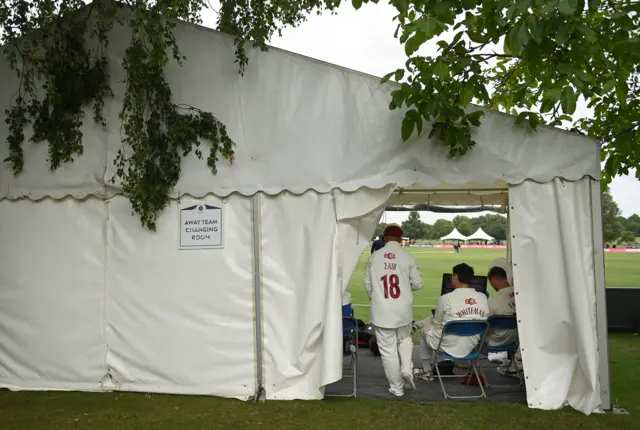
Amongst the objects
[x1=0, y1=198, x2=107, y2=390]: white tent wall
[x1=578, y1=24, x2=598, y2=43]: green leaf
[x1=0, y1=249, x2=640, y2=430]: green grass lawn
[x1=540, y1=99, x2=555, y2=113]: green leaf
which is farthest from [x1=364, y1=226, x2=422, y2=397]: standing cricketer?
[x1=0, y1=198, x2=107, y2=390]: white tent wall

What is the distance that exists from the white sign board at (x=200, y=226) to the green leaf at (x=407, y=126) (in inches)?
80.5

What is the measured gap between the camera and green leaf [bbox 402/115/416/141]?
18.3 feet

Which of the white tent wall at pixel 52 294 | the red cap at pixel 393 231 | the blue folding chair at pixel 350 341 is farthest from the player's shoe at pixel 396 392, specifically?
the white tent wall at pixel 52 294

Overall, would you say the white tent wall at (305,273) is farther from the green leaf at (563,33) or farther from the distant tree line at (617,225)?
the distant tree line at (617,225)

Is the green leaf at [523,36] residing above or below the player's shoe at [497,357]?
above

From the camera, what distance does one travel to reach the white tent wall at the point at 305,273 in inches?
237

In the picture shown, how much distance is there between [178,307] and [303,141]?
2.15m

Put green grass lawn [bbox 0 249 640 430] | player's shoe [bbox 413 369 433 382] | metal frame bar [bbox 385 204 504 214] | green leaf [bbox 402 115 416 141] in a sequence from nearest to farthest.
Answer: green grass lawn [bbox 0 249 640 430] → green leaf [bbox 402 115 416 141] → player's shoe [bbox 413 369 433 382] → metal frame bar [bbox 385 204 504 214]

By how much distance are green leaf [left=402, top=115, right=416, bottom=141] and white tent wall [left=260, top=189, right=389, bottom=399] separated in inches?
26.5

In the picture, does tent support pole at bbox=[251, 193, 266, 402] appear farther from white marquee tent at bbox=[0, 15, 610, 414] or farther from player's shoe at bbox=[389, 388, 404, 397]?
player's shoe at bbox=[389, 388, 404, 397]

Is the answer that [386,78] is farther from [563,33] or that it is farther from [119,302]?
[119,302]

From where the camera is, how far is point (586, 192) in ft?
18.9

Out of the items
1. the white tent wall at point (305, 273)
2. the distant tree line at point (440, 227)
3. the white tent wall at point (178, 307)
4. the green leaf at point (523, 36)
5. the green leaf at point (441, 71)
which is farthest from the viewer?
the distant tree line at point (440, 227)

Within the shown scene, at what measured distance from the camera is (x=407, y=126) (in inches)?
221
